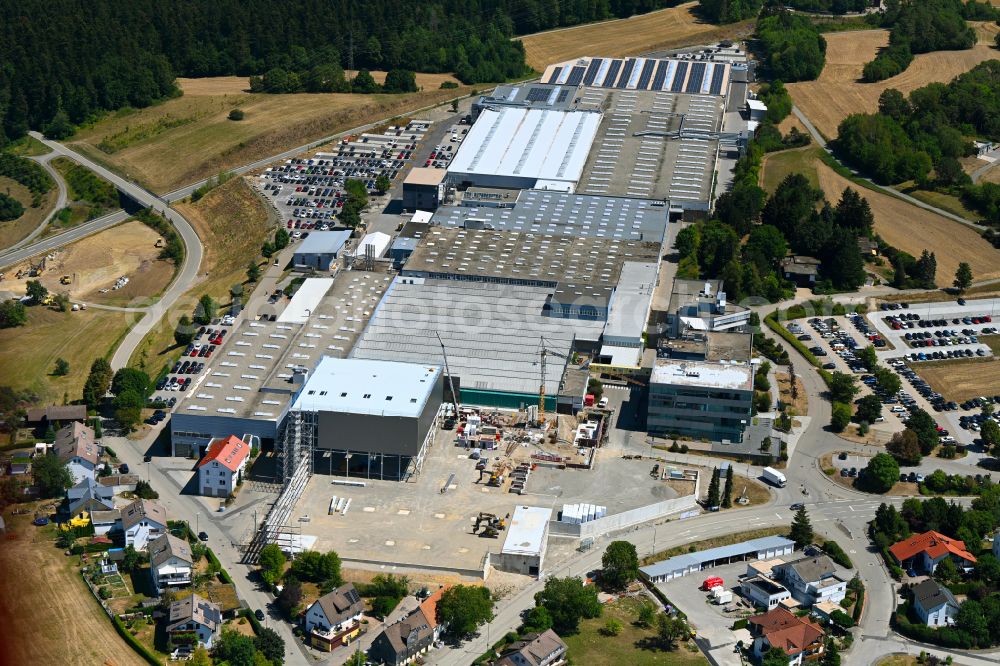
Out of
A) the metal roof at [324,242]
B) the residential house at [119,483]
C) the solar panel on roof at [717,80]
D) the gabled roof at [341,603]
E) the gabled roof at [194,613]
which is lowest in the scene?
the residential house at [119,483]

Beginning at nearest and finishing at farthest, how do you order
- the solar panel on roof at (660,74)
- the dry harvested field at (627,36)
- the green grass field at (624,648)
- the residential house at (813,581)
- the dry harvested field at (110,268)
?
the green grass field at (624,648) < the residential house at (813,581) < the dry harvested field at (110,268) < the solar panel on roof at (660,74) < the dry harvested field at (627,36)

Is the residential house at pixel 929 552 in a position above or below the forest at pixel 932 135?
below

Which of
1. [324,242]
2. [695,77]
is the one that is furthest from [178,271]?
[695,77]

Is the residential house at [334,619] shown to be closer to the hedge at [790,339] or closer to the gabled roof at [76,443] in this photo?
the gabled roof at [76,443]

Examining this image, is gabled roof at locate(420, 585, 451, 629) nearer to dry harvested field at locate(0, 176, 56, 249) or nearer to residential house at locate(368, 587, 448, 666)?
residential house at locate(368, 587, 448, 666)

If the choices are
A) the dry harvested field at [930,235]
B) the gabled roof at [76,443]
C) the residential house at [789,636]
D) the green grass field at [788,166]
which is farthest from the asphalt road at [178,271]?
the dry harvested field at [930,235]

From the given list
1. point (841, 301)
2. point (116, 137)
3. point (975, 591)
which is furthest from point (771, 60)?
point (975, 591)
